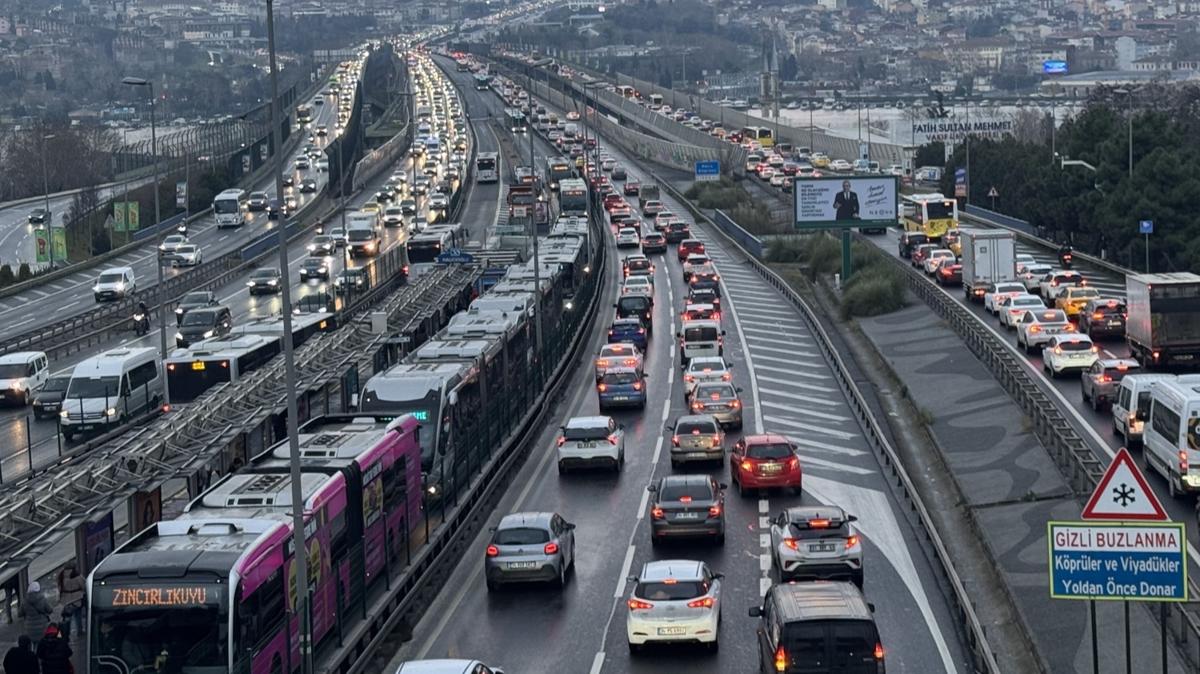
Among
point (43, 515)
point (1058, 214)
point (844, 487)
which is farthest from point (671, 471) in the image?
point (1058, 214)

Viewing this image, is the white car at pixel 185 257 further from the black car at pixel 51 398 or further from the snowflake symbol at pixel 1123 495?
the snowflake symbol at pixel 1123 495

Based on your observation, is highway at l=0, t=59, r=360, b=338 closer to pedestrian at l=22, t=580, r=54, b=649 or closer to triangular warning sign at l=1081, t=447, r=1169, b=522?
pedestrian at l=22, t=580, r=54, b=649

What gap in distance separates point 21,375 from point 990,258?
3331 centimetres

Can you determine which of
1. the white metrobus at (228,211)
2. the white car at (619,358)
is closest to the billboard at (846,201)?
the white car at (619,358)

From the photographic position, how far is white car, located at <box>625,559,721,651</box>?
22.9 metres

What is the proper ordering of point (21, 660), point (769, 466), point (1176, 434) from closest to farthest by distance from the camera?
point (21, 660), point (1176, 434), point (769, 466)

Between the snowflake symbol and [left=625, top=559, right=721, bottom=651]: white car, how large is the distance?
822 centimetres

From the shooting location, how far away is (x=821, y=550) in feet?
85.0

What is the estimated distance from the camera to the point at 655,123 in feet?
603

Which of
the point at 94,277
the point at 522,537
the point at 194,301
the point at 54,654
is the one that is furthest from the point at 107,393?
the point at 94,277

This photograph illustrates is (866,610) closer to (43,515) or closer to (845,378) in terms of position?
(43,515)

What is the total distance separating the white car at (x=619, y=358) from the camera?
47656mm

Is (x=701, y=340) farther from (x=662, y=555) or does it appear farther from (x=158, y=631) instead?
(x=158, y=631)

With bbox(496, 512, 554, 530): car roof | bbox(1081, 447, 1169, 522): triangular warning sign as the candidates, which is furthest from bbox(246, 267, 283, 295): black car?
bbox(1081, 447, 1169, 522): triangular warning sign
